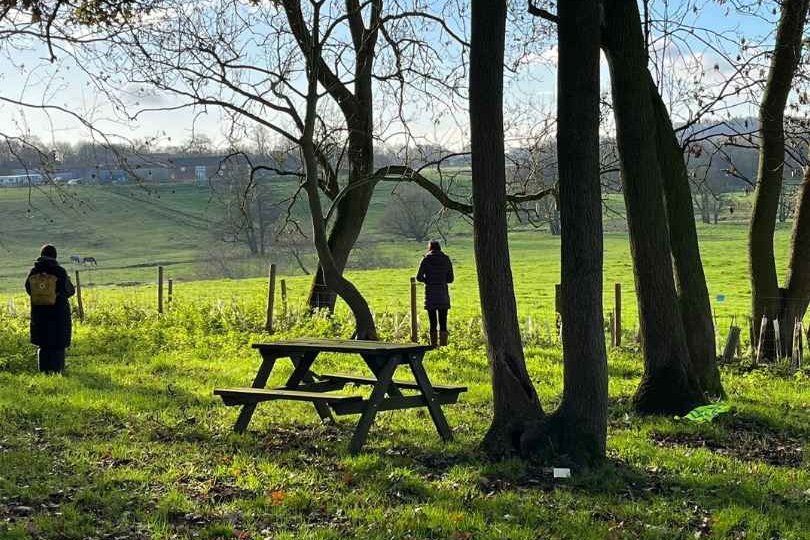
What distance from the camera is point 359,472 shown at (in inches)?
324

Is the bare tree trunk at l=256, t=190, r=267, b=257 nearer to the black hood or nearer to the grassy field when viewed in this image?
the grassy field

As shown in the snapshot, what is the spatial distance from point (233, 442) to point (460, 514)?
10.9 feet

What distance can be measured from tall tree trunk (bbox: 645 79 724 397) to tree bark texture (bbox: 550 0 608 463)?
3.56m

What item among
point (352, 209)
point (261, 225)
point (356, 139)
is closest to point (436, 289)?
point (356, 139)

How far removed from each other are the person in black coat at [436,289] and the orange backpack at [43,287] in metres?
7.13

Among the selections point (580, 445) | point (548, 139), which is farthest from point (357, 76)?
point (580, 445)

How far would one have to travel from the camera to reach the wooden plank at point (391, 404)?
8867 mm

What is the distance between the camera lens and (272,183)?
2692 inches

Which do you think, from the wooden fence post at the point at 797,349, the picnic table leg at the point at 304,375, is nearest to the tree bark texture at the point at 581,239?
the picnic table leg at the point at 304,375

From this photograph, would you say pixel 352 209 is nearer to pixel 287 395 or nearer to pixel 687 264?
pixel 687 264

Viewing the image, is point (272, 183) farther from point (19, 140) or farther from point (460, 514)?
point (460, 514)

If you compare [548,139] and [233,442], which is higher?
[548,139]

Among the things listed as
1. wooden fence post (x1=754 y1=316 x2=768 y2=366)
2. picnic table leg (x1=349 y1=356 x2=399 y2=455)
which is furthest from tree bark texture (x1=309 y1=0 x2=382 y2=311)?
picnic table leg (x1=349 y1=356 x2=399 y2=455)

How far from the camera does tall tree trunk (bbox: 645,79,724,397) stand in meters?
11.9
